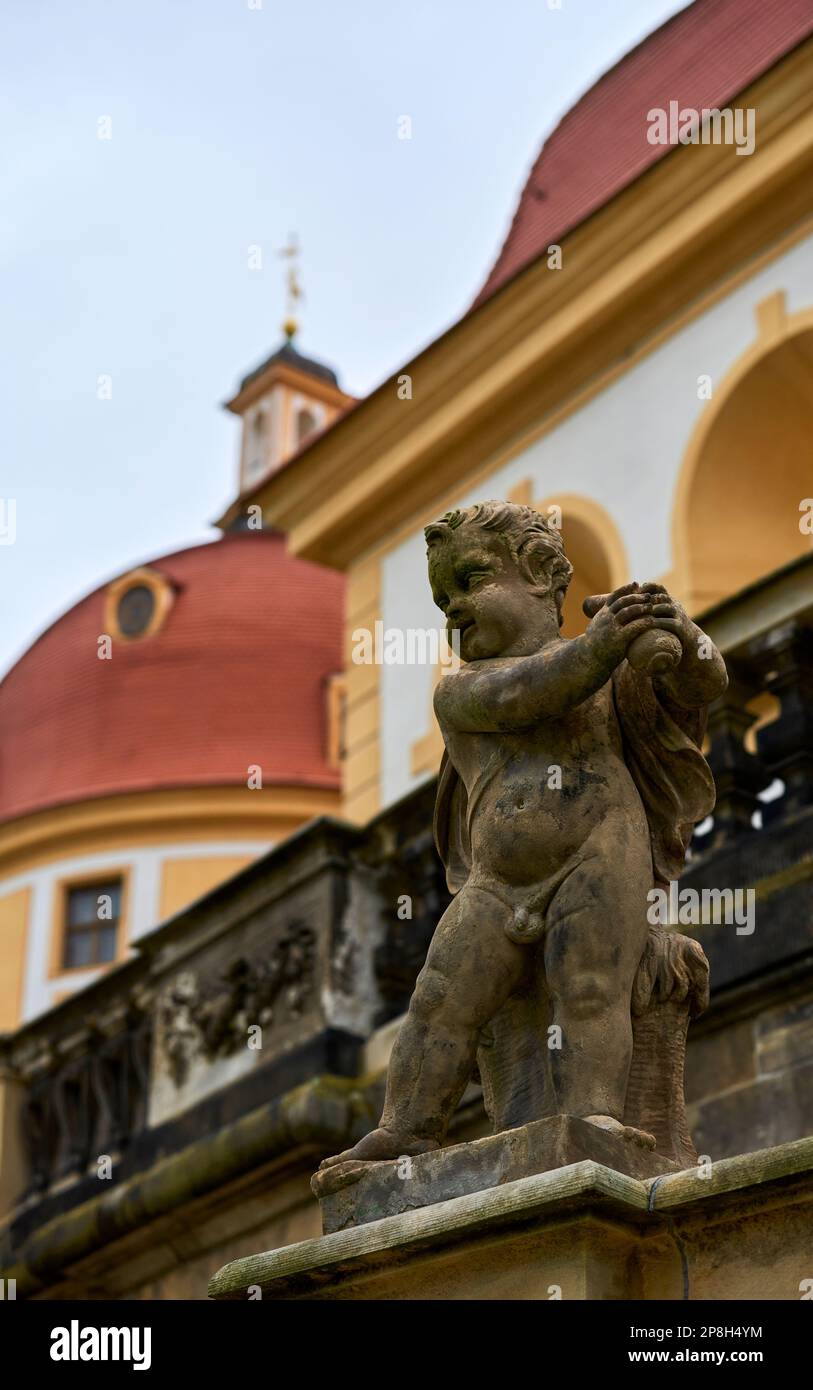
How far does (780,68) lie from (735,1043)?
6.31 meters

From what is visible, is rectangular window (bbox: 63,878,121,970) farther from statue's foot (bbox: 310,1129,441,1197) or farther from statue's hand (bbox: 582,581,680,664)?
statue's hand (bbox: 582,581,680,664)

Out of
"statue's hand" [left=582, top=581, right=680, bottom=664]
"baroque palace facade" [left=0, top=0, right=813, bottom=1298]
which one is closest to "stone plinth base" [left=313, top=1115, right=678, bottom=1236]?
"baroque palace facade" [left=0, top=0, right=813, bottom=1298]

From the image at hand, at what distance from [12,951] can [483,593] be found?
23749 millimetres

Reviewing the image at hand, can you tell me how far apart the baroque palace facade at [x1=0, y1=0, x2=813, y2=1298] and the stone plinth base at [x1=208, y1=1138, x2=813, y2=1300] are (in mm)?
73

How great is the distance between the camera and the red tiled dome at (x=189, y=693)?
28711 mm

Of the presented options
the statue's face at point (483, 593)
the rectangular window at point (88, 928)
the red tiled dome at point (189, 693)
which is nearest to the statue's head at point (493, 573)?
the statue's face at point (483, 593)

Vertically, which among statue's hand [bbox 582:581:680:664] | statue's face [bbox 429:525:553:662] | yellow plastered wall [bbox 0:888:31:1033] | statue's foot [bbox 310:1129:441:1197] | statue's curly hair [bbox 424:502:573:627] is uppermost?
yellow plastered wall [bbox 0:888:31:1033]

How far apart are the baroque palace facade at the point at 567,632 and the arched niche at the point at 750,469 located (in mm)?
21

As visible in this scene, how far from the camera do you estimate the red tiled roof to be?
14875mm

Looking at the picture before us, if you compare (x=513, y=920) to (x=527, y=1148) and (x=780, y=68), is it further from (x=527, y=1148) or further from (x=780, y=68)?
(x=780, y=68)

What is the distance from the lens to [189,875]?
27.6 metres

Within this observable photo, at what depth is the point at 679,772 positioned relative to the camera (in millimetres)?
5211

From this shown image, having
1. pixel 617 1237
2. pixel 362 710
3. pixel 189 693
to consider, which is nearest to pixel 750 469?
Answer: pixel 362 710
